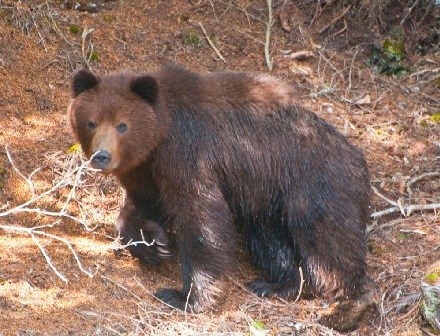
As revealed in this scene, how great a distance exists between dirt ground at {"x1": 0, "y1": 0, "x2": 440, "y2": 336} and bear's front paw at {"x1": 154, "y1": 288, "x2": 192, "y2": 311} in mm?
91

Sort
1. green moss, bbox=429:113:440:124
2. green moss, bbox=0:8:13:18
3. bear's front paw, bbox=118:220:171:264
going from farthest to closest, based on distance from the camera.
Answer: green moss, bbox=429:113:440:124 < green moss, bbox=0:8:13:18 < bear's front paw, bbox=118:220:171:264

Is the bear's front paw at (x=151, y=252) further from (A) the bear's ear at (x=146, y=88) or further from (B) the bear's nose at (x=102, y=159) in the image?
(A) the bear's ear at (x=146, y=88)

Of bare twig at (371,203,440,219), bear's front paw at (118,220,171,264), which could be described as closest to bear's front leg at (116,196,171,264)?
bear's front paw at (118,220,171,264)

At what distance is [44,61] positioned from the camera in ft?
34.4

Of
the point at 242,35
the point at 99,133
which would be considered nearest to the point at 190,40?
the point at 242,35

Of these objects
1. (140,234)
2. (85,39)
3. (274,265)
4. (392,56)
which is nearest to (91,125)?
(140,234)

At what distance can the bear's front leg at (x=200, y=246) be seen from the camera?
8.04 meters

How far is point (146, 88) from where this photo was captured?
314 inches

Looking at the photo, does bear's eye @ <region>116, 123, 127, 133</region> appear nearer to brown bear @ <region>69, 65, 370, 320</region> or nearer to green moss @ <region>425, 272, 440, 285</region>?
brown bear @ <region>69, 65, 370, 320</region>

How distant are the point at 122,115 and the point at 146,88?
1.16ft

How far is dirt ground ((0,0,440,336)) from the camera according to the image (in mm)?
7738

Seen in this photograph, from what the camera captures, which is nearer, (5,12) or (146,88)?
(146,88)

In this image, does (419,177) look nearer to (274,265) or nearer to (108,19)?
(274,265)

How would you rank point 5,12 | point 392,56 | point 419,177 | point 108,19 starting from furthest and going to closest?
1. point 392,56
2. point 108,19
3. point 5,12
4. point 419,177
